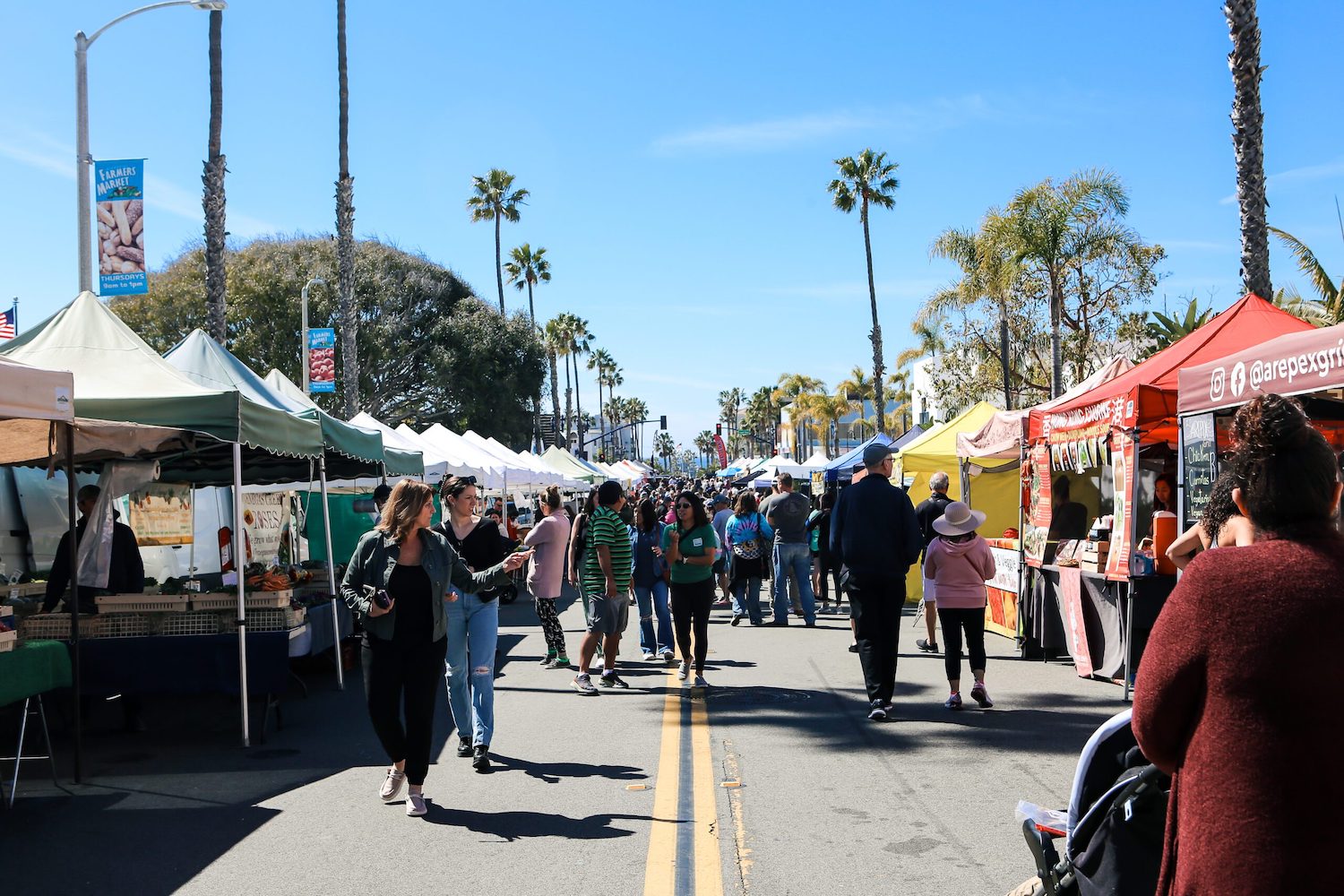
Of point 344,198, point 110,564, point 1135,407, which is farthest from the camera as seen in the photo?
point 344,198

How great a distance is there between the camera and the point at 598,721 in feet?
30.2

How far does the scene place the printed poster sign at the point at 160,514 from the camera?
41.8 feet

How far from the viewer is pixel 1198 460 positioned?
901 centimetres

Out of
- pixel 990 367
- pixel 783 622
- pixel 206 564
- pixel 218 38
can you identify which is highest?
pixel 218 38

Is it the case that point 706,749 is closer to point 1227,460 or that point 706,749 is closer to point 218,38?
point 1227,460

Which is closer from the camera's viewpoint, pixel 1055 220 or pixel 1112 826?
pixel 1112 826

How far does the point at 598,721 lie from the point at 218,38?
57.3 feet

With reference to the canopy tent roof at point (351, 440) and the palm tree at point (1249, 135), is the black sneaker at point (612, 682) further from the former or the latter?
the palm tree at point (1249, 135)

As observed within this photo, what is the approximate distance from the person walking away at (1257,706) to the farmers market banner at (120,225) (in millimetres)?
15478

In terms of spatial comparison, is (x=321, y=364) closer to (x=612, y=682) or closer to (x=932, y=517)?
(x=932, y=517)

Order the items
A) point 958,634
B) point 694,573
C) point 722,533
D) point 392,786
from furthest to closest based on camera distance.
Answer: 1. point 722,533
2. point 694,573
3. point 958,634
4. point 392,786

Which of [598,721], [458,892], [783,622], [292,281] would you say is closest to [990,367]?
[783,622]

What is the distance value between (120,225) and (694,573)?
32.9 feet

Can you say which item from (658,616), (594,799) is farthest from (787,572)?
(594,799)
